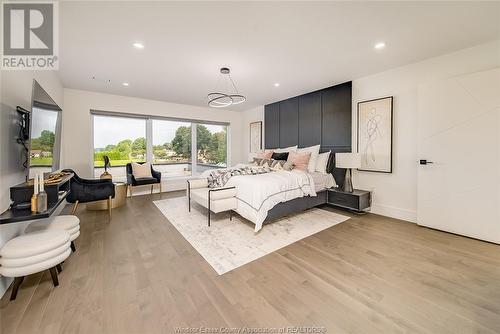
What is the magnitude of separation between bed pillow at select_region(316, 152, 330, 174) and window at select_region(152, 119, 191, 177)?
4131mm

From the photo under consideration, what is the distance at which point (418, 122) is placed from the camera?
318 cm

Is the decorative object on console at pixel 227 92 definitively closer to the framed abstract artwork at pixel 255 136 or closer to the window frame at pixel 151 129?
the framed abstract artwork at pixel 255 136

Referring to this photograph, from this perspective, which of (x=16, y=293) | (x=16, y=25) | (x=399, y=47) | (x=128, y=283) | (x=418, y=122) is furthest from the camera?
(x=418, y=122)

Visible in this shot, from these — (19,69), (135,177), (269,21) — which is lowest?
(135,177)

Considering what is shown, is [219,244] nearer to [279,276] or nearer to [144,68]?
[279,276]

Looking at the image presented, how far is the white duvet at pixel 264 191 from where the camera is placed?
2.90 meters

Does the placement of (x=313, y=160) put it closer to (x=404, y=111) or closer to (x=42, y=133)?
(x=404, y=111)

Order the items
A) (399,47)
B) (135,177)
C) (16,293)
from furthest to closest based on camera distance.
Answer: (135,177), (399,47), (16,293)

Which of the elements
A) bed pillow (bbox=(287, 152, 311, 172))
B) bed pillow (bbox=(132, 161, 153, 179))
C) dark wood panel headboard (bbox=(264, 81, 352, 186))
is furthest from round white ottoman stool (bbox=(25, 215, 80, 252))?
dark wood panel headboard (bbox=(264, 81, 352, 186))

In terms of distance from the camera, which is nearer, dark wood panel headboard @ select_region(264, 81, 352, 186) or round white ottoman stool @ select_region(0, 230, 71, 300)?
round white ottoman stool @ select_region(0, 230, 71, 300)

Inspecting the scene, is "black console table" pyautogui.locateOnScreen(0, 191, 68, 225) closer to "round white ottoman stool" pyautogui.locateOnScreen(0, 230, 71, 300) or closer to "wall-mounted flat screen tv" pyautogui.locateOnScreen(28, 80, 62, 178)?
"round white ottoman stool" pyautogui.locateOnScreen(0, 230, 71, 300)

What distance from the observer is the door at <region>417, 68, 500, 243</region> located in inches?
100

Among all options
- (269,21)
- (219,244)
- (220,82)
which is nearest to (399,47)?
(269,21)

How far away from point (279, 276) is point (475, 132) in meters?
3.25
